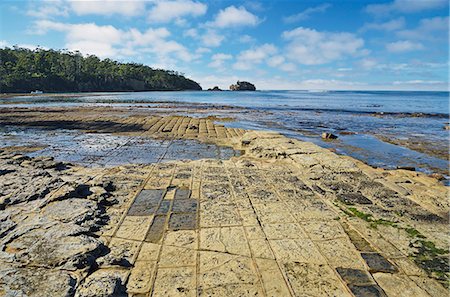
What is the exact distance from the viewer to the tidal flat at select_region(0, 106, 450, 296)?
108 inches

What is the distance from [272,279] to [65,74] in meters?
95.5

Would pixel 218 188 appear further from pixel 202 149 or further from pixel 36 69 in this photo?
pixel 36 69

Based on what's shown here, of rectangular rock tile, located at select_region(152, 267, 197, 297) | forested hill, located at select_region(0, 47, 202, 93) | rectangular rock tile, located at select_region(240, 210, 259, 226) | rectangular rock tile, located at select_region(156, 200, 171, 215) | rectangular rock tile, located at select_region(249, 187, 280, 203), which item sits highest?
forested hill, located at select_region(0, 47, 202, 93)

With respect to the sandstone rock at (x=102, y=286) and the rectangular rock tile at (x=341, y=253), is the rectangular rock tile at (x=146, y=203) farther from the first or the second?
the rectangular rock tile at (x=341, y=253)

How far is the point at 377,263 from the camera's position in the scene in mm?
3148

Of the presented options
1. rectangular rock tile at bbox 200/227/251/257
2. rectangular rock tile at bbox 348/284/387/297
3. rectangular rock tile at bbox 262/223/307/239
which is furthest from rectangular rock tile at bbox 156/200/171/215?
rectangular rock tile at bbox 348/284/387/297

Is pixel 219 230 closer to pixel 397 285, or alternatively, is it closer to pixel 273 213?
pixel 273 213

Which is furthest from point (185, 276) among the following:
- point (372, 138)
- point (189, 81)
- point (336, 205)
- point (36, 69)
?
point (189, 81)

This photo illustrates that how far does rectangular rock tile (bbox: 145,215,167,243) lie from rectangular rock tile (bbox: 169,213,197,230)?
0.11 metres

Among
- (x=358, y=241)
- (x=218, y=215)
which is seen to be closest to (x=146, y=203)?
(x=218, y=215)

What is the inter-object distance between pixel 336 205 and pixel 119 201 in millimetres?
3571

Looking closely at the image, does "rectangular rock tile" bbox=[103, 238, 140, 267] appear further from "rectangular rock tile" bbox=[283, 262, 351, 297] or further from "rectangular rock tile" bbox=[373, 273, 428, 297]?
"rectangular rock tile" bbox=[373, 273, 428, 297]

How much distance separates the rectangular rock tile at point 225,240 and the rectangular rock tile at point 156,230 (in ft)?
1.76

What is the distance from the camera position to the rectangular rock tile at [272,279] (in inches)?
104
